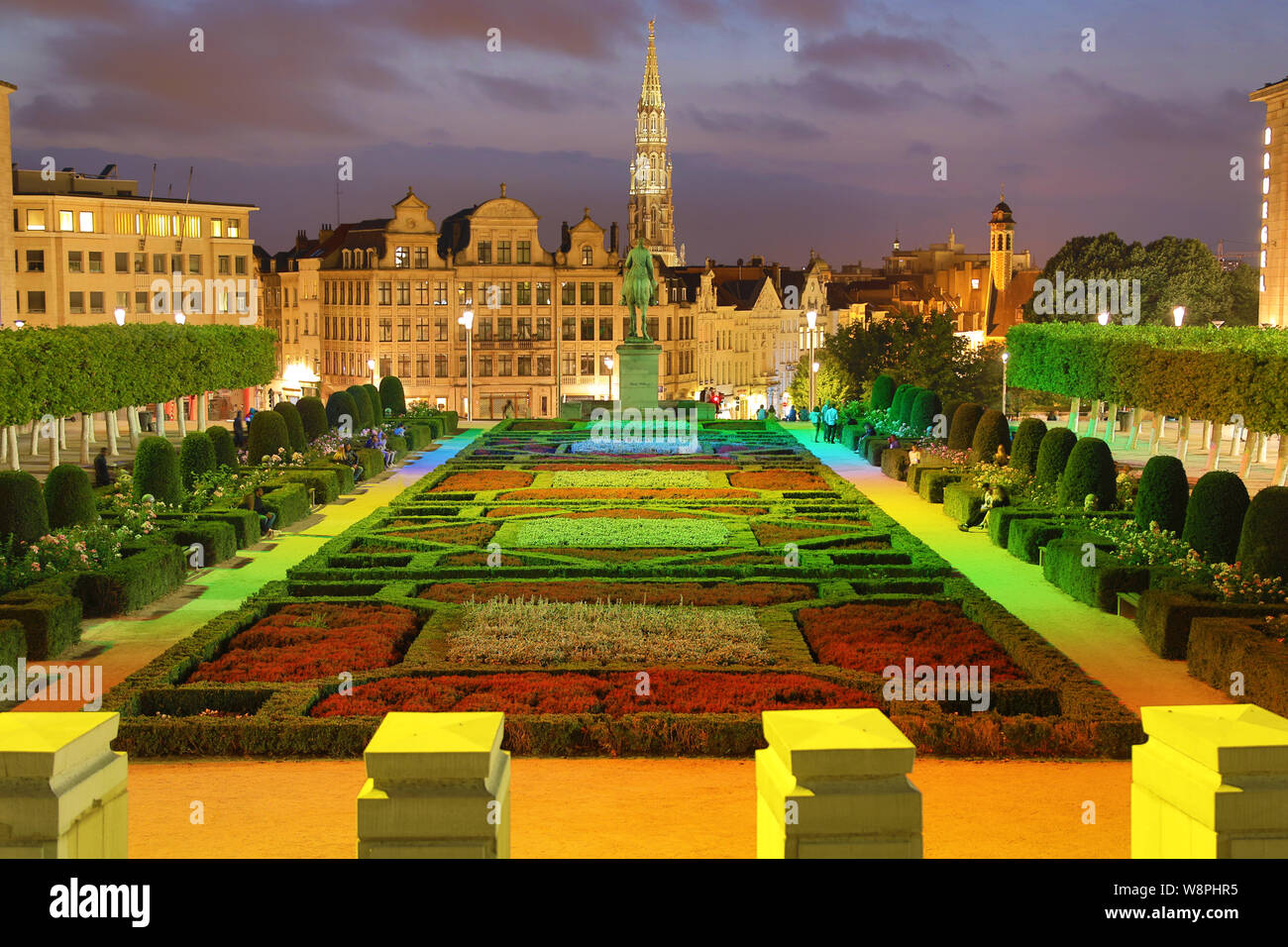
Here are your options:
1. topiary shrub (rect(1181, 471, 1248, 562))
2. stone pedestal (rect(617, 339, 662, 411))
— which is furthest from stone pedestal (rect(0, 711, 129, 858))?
stone pedestal (rect(617, 339, 662, 411))

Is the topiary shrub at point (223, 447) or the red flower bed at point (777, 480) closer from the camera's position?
the topiary shrub at point (223, 447)

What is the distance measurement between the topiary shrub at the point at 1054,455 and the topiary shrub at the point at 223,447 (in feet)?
58.5

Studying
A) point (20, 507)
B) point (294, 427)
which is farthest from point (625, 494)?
point (20, 507)

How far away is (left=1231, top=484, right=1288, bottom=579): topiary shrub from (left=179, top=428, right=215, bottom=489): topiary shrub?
2101 centimetres

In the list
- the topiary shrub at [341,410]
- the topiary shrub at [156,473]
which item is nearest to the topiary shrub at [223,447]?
the topiary shrub at [156,473]

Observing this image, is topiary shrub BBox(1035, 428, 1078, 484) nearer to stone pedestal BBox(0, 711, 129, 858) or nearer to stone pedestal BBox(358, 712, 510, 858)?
stone pedestal BBox(358, 712, 510, 858)

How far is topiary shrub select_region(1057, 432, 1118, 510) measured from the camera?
2830 centimetres

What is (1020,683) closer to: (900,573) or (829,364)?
(900,573)

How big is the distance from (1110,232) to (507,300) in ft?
125

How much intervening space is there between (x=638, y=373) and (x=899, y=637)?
3199 cm

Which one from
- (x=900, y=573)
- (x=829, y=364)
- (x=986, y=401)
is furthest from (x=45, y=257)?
(x=900, y=573)

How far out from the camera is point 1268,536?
64.1ft

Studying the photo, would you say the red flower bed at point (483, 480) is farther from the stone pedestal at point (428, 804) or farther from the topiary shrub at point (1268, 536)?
the stone pedestal at point (428, 804)

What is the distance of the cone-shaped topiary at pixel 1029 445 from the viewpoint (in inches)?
1336
